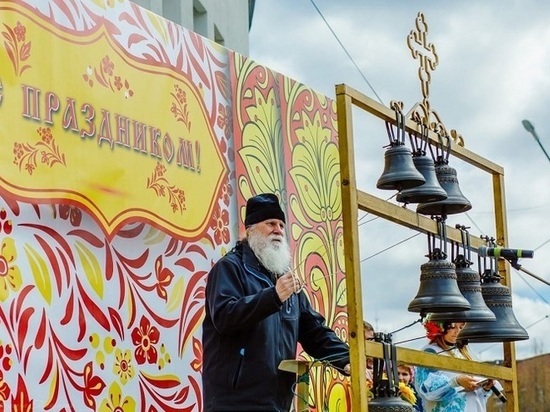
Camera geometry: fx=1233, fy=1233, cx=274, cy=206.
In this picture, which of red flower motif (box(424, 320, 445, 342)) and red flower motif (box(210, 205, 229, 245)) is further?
red flower motif (box(424, 320, 445, 342))

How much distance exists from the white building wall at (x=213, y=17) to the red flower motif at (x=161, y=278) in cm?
863

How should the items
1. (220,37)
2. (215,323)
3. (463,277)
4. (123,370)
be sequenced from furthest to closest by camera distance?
1. (220,37)
2. (463,277)
3. (123,370)
4. (215,323)

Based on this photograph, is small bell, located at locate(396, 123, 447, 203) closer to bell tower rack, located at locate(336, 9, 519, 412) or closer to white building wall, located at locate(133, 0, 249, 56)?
bell tower rack, located at locate(336, 9, 519, 412)

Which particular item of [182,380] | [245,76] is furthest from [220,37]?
[182,380]

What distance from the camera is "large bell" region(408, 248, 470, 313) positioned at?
5625 mm

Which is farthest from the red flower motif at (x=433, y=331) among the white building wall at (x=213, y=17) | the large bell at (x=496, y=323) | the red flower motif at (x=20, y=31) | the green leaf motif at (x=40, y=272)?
the white building wall at (x=213, y=17)

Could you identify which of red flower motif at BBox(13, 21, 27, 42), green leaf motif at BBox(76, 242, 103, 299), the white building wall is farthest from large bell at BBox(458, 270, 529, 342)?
the white building wall

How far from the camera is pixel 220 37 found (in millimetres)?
18047

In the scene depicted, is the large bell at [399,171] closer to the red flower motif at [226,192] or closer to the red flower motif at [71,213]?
the red flower motif at [226,192]

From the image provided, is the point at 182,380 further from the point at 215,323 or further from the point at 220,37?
the point at 220,37

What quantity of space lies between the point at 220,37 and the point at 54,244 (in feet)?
42.4

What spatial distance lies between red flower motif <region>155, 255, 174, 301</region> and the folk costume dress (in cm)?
149

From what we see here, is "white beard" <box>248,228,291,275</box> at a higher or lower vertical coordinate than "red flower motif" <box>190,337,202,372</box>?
higher

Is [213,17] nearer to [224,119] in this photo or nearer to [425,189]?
[224,119]
